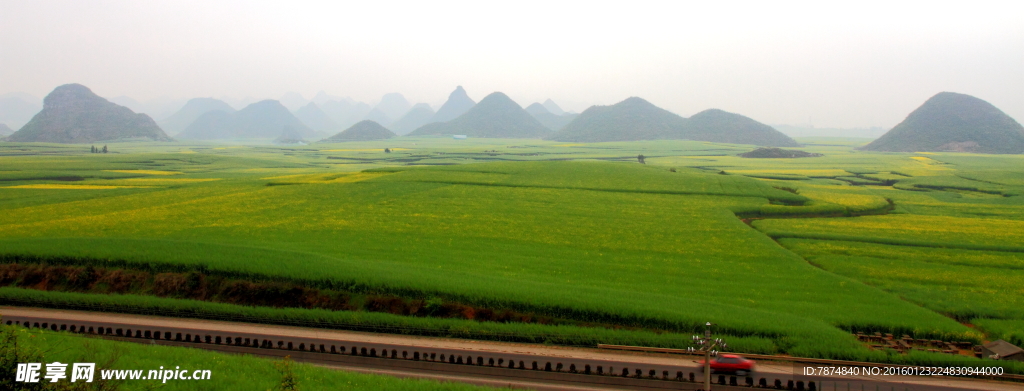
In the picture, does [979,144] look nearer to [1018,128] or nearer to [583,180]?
[1018,128]

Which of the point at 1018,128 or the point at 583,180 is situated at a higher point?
the point at 1018,128

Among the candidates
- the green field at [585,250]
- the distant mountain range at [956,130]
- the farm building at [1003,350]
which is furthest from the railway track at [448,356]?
the distant mountain range at [956,130]

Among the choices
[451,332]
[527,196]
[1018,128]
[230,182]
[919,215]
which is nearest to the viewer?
[451,332]

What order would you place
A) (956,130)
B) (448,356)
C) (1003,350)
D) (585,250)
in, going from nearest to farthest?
1. (1003,350)
2. (448,356)
3. (585,250)
4. (956,130)

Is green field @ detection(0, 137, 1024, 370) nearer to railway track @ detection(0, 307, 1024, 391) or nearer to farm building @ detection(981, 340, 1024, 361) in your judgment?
railway track @ detection(0, 307, 1024, 391)

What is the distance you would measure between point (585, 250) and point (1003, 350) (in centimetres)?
1886

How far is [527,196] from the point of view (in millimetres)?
53094

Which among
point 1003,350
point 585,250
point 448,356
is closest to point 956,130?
point 585,250

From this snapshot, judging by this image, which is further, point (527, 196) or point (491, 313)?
point (527, 196)

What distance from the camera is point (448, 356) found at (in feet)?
60.8

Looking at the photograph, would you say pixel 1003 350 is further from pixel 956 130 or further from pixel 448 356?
pixel 956 130

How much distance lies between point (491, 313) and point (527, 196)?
103 ft

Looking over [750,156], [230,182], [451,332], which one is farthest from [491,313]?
[750,156]

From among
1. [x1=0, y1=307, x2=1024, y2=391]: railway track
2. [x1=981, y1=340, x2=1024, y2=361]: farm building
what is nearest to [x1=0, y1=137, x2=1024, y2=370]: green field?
[x1=0, y1=307, x2=1024, y2=391]: railway track
